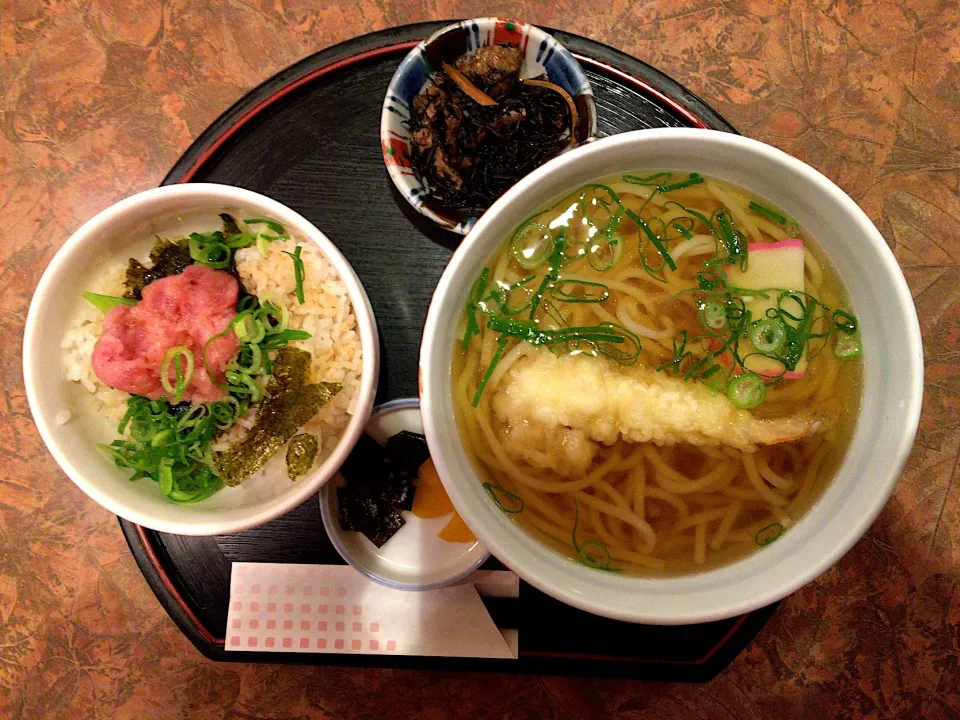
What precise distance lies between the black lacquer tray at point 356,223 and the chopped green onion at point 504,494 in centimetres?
38

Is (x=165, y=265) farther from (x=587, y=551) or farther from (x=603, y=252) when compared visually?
(x=587, y=551)

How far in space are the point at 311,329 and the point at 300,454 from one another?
310 mm

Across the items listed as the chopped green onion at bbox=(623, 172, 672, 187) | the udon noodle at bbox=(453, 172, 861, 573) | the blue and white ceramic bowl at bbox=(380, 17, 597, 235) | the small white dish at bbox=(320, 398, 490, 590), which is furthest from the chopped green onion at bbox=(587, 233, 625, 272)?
the small white dish at bbox=(320, 398, 490, 590)

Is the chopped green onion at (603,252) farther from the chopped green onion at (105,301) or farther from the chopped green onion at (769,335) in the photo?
the chopped green onion at (105,301)

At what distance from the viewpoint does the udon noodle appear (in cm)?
127

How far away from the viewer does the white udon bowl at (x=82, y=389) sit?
1.40 m

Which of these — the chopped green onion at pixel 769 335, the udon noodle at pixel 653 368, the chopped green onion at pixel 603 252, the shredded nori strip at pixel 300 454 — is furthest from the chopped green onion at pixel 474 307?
the chopped green onion at pixel 769 335

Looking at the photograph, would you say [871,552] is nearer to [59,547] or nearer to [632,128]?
[632,128]

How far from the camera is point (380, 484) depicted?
1.60m

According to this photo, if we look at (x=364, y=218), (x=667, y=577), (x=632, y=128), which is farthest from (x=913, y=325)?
(x=364, y=218)

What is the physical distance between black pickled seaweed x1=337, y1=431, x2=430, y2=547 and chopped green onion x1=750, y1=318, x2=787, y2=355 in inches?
33.4

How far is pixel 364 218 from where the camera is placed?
5.44 feet

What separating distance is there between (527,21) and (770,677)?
203 centimetres

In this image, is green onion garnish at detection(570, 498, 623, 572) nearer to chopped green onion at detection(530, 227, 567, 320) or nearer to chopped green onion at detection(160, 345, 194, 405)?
chopped green onion at detection(530, 227, 567, 320)
